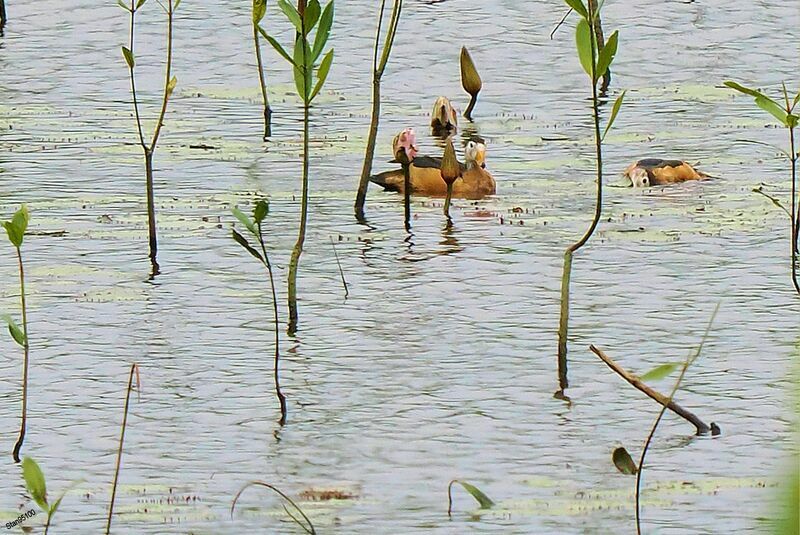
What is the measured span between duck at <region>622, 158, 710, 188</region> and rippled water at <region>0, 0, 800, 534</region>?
83 mm

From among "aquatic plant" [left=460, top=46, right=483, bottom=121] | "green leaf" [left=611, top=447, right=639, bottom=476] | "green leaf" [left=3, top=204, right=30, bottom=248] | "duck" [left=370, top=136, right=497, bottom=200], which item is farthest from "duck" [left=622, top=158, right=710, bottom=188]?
"green leaf" [left=3, top=204, right=30, bottom=248]

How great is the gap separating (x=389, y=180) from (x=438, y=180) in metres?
0.26

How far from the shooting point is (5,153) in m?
9.43

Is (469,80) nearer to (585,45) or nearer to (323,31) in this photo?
(323,31)

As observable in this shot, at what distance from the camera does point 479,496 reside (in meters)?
4.41

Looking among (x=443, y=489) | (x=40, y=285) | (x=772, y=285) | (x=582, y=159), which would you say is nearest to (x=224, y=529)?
(x=443, y=489)

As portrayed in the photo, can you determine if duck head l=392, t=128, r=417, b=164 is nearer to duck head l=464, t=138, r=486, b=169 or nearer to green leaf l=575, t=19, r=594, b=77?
duck head l=464, t=138, r=486, b=169

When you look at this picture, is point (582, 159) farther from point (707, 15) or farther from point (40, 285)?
point (707, 15)

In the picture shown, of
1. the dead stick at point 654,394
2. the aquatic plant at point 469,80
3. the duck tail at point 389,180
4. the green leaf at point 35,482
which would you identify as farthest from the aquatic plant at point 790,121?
the aquatic plant at point 469,80

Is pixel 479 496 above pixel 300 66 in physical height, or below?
below

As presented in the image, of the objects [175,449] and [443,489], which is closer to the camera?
[443,489]

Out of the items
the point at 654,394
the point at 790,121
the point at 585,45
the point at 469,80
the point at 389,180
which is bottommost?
the point at 654,394

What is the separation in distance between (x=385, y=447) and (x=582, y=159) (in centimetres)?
462

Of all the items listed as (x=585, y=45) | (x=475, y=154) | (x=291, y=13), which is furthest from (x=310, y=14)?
(x=475, y=154)
